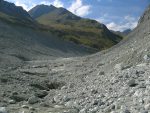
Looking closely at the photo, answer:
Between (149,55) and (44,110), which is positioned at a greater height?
(149,55)

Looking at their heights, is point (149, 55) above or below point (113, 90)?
above

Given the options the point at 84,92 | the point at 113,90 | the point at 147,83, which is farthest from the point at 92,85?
the point at 147,83

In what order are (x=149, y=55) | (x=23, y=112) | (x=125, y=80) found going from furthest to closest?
(x=149, y=55) → (x=125, y=80) → (x=23, y=112)

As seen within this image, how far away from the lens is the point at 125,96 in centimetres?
1897

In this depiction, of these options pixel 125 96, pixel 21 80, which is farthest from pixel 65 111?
pixel 21 80

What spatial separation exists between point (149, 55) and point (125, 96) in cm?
836

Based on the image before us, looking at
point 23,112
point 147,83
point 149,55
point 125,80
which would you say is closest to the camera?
point 23,112

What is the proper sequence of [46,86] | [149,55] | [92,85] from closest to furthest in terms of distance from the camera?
[92,85]
[149,55]
[46,86]

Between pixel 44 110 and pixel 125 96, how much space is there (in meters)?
3.80

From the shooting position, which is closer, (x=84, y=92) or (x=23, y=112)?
(x=23, y=112)

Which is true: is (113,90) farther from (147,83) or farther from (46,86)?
(46,86)

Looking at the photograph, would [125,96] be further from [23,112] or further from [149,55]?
[149,55]

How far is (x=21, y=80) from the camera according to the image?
30.1 m

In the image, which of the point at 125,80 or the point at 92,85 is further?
the point at 92,85
